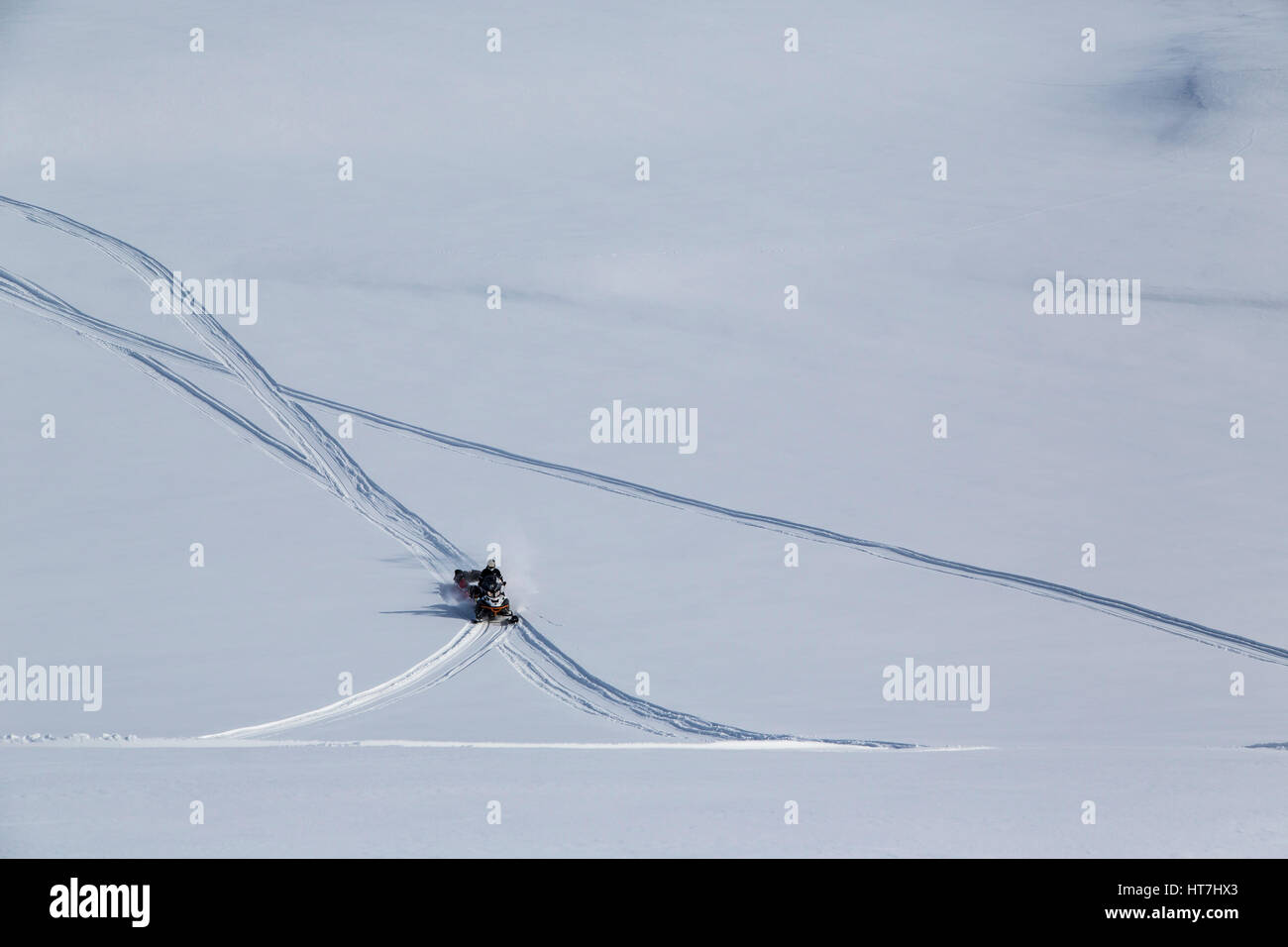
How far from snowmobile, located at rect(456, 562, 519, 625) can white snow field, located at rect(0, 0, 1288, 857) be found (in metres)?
0.28

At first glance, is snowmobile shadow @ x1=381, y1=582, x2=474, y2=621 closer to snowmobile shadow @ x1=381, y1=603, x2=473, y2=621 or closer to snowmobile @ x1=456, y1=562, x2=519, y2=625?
snowmobile shadow @ x1=381, y1=603, x2=473, y2=621

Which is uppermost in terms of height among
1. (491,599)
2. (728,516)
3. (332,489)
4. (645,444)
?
(645,444)

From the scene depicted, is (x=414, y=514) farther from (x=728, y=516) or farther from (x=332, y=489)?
(x=728, y=516)

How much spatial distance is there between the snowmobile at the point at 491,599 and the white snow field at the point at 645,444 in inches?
11.2

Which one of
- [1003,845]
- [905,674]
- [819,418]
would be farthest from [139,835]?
[819,418]

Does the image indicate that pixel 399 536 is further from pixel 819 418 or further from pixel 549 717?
pixel 819 418

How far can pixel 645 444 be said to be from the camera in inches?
660

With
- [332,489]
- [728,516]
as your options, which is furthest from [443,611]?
[728,516]

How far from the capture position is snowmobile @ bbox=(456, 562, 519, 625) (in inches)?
531

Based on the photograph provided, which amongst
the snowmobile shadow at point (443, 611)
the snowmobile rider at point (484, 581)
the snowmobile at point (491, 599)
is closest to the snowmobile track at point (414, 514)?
the snowmobile at point (491, 599)

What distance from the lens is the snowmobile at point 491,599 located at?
44.3 ft

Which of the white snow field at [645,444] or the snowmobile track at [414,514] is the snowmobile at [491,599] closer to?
the snowmobile track at [414,514]

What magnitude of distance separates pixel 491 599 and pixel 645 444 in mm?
3974

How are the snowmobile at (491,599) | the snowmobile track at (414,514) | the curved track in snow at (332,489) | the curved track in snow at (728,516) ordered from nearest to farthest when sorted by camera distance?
1. the curved track in snow at (332,489)
2. the snowmobile track at (414,514)
3. the snowmobile at (491,599)
4. the curved track in snow at (728,516)
